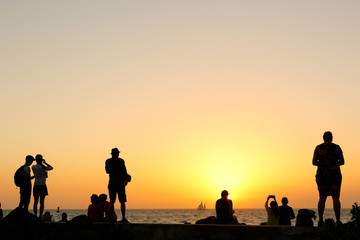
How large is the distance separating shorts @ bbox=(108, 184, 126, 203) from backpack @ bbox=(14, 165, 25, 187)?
282cm


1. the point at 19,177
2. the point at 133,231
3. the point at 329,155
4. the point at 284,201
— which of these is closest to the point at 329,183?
the point at 329,155

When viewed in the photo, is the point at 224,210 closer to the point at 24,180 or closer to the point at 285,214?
the point at 285,214

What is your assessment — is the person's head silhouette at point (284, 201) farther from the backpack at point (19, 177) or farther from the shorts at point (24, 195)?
the backpack at point (19, 177)

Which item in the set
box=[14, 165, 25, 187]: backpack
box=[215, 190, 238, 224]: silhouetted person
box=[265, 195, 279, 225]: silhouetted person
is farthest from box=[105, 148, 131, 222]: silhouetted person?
box=[265, 195, 279, 225]: silhouetted person

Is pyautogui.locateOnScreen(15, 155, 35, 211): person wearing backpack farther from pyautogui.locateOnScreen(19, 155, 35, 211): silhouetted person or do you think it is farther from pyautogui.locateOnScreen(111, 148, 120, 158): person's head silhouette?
pyautogui.locateOnScreen(111, 148, 120, 158): person's head silhouette

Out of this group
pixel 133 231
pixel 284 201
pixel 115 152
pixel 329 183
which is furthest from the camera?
pixel 284 201

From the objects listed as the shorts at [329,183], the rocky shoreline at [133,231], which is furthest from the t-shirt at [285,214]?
the rocky shoreline at [133,231]

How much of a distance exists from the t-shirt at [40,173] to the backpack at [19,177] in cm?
35

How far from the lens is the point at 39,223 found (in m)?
14.1

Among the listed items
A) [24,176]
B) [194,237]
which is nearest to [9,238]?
[24,176]

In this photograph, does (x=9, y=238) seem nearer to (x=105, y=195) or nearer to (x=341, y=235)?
(x=105, y=195)

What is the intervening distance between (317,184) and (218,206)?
4.26m

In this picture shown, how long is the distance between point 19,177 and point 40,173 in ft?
2.01

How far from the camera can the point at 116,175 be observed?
1568 cm
